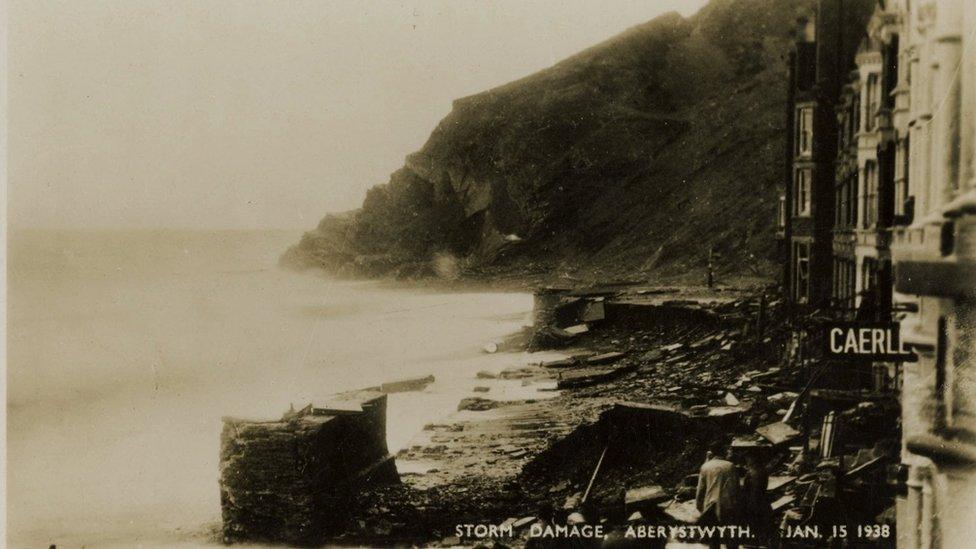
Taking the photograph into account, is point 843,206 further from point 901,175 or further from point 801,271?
point 901,175

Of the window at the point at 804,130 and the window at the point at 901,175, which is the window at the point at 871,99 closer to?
the window at the point at 901,175

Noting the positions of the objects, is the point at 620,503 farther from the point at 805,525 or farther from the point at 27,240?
the point at 27,240

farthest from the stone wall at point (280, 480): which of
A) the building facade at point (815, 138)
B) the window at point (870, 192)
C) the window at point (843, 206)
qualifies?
the building facade at point (815, 138)

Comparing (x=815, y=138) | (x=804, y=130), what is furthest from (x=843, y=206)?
(x=804, y=130)

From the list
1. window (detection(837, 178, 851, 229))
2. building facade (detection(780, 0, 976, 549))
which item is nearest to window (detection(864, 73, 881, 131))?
building facade (detection(780, 0, 976, 549))

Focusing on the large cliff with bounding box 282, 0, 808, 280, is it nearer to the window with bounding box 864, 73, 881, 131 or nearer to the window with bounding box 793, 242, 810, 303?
the window with bounding box 793, 242, 810, 303

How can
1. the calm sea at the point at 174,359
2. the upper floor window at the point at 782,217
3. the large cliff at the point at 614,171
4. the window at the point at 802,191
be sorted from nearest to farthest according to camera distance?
the calm sea at the point at 174,359 < the window at the point at 802,191 < the upper floor window at the point at 782,217 < the large cliff at the point at 614,171
